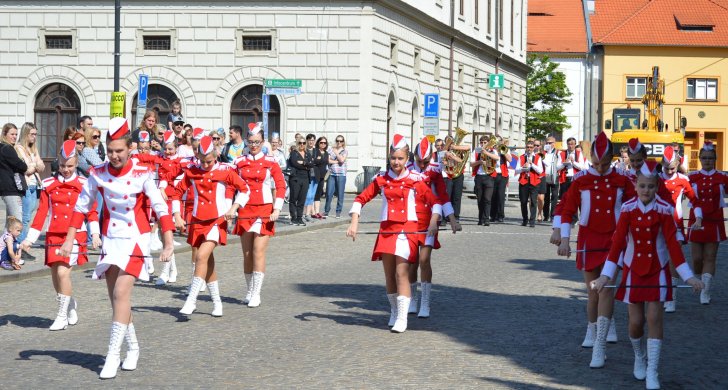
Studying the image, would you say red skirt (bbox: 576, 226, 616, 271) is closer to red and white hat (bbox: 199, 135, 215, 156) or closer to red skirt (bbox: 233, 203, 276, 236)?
red and white hat (bbox: 199, 135, 215, 156)

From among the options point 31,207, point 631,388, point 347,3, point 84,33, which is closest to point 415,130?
point 347,3

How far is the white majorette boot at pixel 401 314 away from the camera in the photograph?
1142 centimetres

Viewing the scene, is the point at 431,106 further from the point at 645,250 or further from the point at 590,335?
the point at 645,250

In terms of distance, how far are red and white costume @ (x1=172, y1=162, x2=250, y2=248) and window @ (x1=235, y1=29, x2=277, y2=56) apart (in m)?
30.2

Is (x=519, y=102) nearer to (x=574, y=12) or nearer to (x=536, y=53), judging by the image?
(x=536, y=53)

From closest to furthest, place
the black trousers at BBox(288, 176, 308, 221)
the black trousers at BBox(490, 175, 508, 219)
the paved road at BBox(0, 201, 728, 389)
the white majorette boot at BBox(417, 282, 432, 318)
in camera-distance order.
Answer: the paved road at BBox(0, 201, 728, 389) < the white majorette boot at BBox(417, 282, 432, 318) < the black trousers at BBox(288, 176, 308, 221) < the black trousers at BBox(490, 175, 508, 219)

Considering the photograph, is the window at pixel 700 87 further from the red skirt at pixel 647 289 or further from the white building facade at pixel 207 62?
the red skirt at pixel 647 289

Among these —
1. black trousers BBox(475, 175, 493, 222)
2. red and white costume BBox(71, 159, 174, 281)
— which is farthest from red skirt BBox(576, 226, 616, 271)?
black trousers BBox(475, 175, 493, 222)

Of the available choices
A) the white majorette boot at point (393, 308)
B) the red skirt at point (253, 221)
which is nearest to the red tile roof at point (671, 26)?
the red skirt at point (253, 221)

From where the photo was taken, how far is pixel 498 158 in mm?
29000

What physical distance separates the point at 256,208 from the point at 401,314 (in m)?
2.85

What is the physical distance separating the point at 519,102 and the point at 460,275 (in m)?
55.1

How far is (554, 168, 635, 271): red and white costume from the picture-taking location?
1037 cm

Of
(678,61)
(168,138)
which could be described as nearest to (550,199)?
(168,138)
